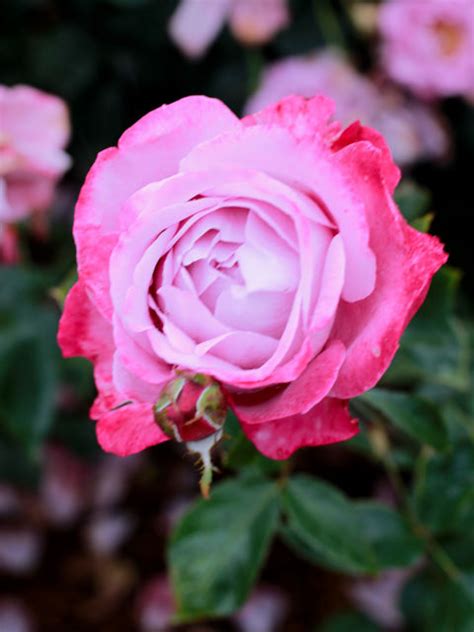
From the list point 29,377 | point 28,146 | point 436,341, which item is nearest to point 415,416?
point 436,341

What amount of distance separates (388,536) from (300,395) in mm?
422

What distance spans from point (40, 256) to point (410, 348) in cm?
68

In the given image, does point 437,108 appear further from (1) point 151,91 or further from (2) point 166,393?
(2) point 166,393

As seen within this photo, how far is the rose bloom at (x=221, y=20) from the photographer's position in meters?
0.95

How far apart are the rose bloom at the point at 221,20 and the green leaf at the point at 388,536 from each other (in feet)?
1.88

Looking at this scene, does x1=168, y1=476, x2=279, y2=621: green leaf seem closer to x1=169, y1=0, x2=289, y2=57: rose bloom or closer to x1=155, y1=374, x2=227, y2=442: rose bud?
x1=155, y1=374, x2=227, y2=442: rose bud

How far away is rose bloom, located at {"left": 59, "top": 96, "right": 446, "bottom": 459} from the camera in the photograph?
A: 0.38 metres

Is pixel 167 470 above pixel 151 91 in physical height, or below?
below

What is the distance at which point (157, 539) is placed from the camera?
4.56ft

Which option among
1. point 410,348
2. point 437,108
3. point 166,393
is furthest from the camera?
point 437,108

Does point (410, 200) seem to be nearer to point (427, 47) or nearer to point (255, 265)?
point (255, 265)

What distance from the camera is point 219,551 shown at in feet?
2.09

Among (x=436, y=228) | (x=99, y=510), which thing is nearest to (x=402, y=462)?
(x=436, y=228)

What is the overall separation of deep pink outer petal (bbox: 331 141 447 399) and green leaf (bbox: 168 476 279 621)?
29 centimetres
